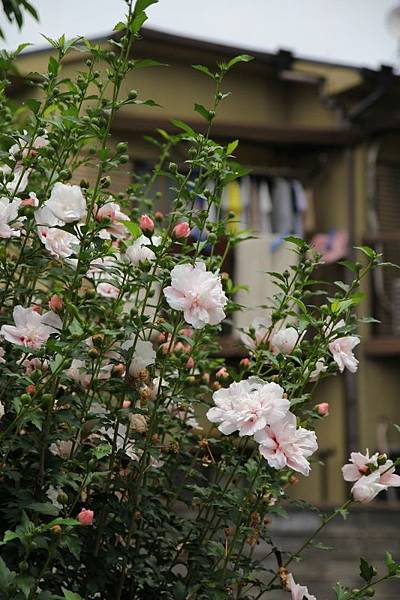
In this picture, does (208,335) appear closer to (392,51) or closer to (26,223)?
(26,223)

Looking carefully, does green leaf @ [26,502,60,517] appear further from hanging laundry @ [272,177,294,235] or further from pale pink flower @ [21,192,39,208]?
hanging laundry @ [272,177,294,235]

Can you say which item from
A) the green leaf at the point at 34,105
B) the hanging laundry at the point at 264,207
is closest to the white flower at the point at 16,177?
the green leaf at the point at 34,105

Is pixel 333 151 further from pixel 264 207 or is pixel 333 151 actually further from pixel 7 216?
pixel 7 216

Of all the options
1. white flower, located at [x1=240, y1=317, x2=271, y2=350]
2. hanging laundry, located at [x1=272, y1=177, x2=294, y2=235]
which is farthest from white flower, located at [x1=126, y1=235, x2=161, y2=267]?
hanging laundry, located at [x1=272, y1=177, x2=294, y2=235]

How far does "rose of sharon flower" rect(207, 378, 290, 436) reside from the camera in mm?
2109

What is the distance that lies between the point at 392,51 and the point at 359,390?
4293 millimetres

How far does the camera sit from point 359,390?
12.5 m

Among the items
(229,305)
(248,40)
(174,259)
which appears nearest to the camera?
(174,259)

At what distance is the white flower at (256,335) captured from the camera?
2.66 metres

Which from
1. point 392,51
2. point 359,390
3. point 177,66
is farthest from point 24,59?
point 359,390

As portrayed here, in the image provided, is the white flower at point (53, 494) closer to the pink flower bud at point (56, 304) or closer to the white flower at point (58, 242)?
the pink flower bud at point (56, 304)

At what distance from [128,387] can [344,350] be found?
50 cm

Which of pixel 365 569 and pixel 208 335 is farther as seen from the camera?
pixel 208 335

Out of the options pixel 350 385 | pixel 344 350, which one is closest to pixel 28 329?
pixel 344 350
